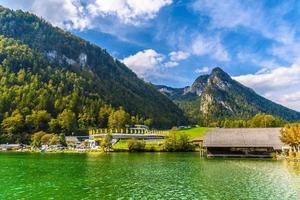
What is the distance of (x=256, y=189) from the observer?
3844cm

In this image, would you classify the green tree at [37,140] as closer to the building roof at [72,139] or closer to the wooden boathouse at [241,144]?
the building roof at [72,139]

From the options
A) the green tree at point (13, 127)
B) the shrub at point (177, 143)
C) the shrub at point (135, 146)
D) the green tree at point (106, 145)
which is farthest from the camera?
the green tree at point (13, 127)

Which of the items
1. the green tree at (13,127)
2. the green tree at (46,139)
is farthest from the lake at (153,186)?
the green tree at (13,127)

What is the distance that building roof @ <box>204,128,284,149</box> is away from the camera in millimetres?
92662

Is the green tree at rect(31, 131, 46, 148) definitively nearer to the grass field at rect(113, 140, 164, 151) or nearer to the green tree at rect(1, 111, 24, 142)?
the green tree at rect(1, 111, 24, 142)

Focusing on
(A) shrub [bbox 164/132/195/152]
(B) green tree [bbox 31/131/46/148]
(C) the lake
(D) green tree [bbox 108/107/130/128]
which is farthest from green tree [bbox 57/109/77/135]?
(C) the lake

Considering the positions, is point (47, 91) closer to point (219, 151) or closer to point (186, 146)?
point (186, 146)

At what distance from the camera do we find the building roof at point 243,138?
9266 centimetres

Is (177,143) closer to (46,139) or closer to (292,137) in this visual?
(292,137)

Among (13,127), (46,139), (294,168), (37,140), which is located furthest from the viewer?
(13,127)

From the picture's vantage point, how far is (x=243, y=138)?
95.4 m

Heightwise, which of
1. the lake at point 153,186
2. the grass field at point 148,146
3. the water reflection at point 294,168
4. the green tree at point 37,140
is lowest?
the lake at point 153,186

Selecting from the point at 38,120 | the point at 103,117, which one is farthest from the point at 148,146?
the point at 103,117

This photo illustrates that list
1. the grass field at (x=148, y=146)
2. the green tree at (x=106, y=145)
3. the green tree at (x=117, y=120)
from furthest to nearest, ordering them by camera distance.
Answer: the green tree at (x=117, y=120) < the green tree at (x=106, y=145) < the grass field at (x=148, y=146)
